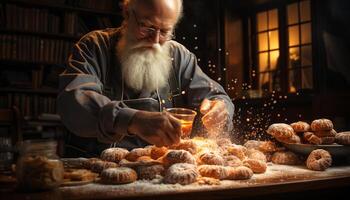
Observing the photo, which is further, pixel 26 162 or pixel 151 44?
pixel 151 44

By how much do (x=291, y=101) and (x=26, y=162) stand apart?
3.83 meters

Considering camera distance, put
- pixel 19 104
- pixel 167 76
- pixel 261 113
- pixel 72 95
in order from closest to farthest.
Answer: pixel 72 95
pixel 167 76
pixel 19 104
pixel 261 113

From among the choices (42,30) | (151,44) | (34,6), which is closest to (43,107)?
(42,30)

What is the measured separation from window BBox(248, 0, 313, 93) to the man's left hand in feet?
10.5

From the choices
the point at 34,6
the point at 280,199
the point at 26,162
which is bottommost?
the point at 280,199

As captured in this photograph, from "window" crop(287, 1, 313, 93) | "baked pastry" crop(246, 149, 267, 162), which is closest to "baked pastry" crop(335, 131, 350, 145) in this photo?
"baked pastry" crop(246, 149, 267, 162)

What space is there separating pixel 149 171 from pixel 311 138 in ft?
2.71

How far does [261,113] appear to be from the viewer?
482 cm

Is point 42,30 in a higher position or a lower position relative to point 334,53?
higher

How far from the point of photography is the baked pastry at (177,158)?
1.43 meters

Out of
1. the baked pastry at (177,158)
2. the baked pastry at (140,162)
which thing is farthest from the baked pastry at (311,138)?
the baked pastry at (140,162)

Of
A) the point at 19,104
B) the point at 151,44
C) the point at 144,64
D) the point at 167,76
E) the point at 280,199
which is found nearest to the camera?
the point at 280,199

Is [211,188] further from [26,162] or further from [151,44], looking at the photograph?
[151,44]

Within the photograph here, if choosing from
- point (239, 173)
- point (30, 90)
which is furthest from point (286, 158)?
point (30, 90)
